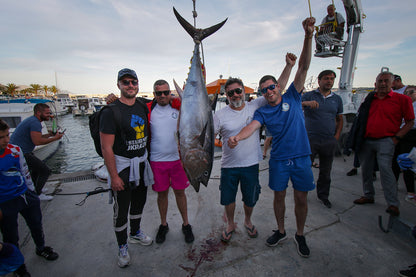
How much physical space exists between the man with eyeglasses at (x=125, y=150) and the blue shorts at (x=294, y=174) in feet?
4.38

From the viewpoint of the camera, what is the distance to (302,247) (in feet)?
6.29

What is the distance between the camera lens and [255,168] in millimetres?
2107

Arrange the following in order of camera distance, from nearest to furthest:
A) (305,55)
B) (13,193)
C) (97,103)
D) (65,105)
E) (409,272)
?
(409,272) < (13,193) < (305,55) < (97,103) < (65,105)

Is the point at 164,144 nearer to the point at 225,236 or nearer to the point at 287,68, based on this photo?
the point at 225,236

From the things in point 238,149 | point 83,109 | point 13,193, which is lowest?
point 13,193

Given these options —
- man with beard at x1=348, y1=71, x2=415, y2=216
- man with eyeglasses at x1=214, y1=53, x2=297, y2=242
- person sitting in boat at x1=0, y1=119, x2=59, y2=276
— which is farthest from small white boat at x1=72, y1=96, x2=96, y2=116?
man with beard at x1=348, y1=71, x2=415, y2=216

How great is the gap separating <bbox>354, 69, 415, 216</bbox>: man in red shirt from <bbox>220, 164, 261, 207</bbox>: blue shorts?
177 cm

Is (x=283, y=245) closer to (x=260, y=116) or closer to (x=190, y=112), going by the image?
(x=260, y=116)

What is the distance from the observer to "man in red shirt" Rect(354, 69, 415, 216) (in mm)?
2434

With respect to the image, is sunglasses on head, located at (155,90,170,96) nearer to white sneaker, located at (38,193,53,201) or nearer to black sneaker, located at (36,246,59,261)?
black sneaker, located at (36,246,59,261)

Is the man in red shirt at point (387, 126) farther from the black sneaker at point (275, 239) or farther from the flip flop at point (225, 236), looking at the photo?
the flip flop at point (225, 236)

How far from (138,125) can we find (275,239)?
6.27 ft

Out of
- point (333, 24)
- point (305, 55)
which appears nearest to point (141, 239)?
point (305, 55)

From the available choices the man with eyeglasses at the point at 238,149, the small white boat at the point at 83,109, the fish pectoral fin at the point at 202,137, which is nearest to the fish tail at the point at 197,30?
the man with eyeglasses at the point at 238,149
